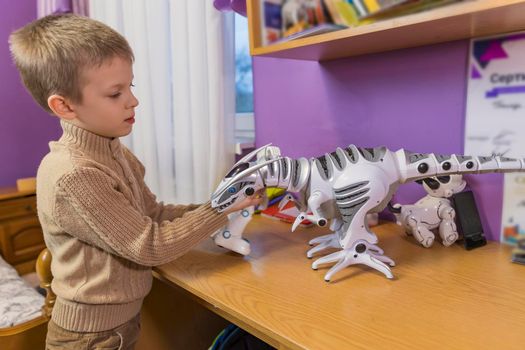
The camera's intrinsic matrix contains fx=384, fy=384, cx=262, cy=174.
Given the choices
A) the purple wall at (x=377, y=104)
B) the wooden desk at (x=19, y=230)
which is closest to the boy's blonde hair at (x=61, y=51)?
the purple wall at (x=377, y=104)

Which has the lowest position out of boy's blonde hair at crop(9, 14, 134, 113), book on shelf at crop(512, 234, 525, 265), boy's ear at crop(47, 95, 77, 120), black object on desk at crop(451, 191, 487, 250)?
book on shelf at crop(512, 234, 525, 265)

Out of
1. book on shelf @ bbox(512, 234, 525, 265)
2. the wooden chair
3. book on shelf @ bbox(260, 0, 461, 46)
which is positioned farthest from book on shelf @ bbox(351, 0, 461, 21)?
the wooden chair

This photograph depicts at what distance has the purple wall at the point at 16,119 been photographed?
6.77 ft

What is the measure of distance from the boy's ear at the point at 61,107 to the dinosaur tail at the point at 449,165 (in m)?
0.60

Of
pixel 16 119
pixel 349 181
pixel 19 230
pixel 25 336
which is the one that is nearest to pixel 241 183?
pixel 349 181

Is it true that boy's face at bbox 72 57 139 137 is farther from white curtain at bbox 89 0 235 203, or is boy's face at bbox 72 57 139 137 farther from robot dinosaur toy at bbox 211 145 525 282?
white curtain at bbox 89 0 235 203

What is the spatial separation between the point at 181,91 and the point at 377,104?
2.01ft

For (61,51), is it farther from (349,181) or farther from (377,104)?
(377,104)

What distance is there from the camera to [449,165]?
70 cm

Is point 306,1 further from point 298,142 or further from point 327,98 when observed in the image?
point 298,142

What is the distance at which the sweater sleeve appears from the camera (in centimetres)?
63

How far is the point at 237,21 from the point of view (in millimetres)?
1242

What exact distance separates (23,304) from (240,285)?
94 cm

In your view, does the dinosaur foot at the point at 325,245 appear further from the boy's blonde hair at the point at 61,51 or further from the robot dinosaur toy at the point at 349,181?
the boy's blonde hair at the point at 61,51
